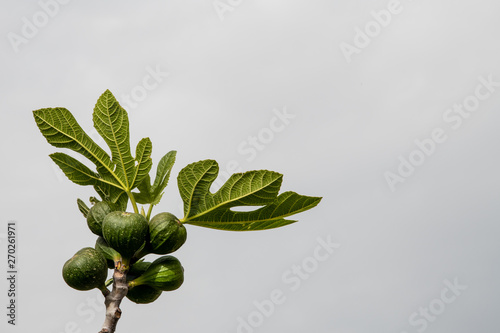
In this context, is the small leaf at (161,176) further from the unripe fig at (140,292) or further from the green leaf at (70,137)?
the unripe fig at (140,292)

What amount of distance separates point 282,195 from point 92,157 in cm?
127

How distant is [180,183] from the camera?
3.59m

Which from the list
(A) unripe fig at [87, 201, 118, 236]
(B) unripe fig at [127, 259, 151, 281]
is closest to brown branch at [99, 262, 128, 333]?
(B) unripe fig at [127, 259, 151, 281]

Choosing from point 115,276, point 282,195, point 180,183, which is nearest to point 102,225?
point 115,276

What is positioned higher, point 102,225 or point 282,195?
point 102,225

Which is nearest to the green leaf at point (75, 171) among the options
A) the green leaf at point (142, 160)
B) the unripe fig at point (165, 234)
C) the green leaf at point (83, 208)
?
the green leaf at point (83, 208)

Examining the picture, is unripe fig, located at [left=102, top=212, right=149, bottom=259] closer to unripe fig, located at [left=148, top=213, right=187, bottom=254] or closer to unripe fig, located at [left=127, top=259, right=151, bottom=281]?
unripe fig, located at [left=148, top=213, right=187, bottom=254]

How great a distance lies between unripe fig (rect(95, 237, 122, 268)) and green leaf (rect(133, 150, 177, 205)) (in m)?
0.42

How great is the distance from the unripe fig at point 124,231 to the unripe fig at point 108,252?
2.8 inches

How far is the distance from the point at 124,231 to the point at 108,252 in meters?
0.29

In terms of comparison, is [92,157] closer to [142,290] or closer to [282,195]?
[142,290]

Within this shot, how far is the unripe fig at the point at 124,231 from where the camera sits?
10.8ft

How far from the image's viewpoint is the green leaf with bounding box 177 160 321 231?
139 inches

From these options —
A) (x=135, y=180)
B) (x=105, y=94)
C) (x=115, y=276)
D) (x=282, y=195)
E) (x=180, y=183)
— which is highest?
(x=105, y=94)
